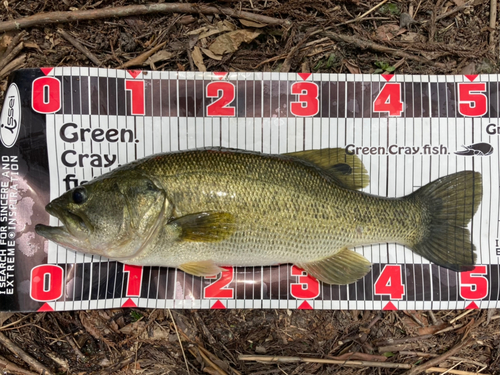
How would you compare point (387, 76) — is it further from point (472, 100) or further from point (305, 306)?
point (305, 306)

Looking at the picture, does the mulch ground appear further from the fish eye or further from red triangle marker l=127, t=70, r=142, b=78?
the fish eye

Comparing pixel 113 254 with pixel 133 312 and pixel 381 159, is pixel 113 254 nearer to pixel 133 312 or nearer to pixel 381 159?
pixel 133 312

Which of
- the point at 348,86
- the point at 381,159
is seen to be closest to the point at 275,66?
the point at 348,86

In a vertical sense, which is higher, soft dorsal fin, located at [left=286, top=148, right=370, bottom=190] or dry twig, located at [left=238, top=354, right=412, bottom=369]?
soft dorsal fin, located at [left=286, top=148, right=370, bottom=190]

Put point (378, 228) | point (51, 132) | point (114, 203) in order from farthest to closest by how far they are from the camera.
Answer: point (51, 132) < point (378, 228) < point (114, 203)

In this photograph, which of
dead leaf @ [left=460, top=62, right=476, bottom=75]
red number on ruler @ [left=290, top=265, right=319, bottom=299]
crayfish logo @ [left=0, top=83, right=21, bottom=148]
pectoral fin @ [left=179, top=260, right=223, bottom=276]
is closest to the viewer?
pectoral fin @ [left=179, top=260, right=223, bottom=276]

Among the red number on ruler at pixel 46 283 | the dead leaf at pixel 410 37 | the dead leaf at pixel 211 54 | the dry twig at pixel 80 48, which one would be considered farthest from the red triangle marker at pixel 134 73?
the dead leaf at pixel 410 37

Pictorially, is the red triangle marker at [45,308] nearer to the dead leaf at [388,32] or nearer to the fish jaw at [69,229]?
the fish jaw at [69,229]

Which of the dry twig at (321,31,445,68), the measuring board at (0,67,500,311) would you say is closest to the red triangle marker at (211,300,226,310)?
the measuring board at (0,67,500,311)
